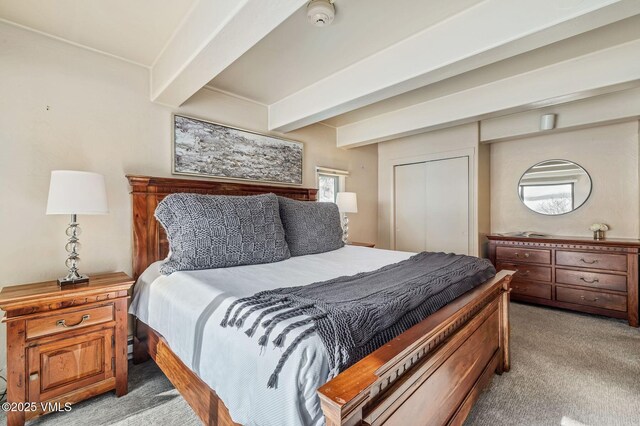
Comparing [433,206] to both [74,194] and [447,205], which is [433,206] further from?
[74,194]

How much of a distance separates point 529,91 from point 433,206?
2027 millimetres

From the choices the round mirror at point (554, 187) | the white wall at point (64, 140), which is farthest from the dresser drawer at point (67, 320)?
the round mirror at point (554, 187)

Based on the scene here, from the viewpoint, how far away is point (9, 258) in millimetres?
1888

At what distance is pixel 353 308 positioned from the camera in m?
1.04

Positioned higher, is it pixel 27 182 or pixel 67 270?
pixel 27 182

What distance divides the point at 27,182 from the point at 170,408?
69.4 inches

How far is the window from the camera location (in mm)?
4153

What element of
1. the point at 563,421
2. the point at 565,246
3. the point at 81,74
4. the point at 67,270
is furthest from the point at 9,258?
the point at 565,246

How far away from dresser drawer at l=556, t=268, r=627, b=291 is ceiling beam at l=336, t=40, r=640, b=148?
1.91 m

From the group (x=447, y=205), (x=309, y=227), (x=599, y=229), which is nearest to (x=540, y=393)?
(x=309, y=227)

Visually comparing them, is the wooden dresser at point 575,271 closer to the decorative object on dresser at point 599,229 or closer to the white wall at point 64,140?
the decorative object on dresser at point 599,229

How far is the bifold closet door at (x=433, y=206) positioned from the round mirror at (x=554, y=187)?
823mm

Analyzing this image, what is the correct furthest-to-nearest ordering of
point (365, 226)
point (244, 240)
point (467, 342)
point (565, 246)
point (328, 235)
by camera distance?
point (365, 226) → point (565, 246) → point (328, 235) → point (244, 240) → point (467, 342)

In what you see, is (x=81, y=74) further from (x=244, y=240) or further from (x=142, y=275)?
(x=244, y=240)
